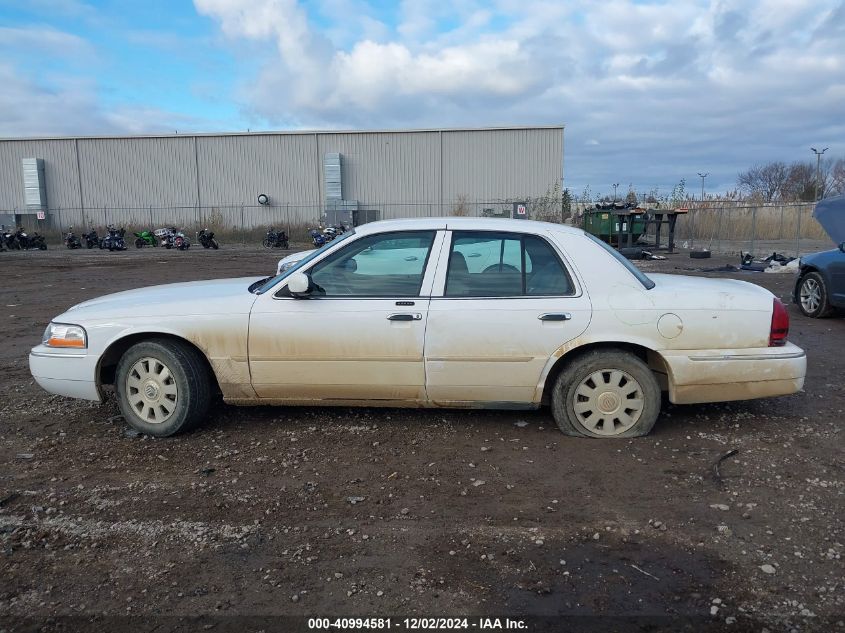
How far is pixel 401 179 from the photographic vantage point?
39.7m

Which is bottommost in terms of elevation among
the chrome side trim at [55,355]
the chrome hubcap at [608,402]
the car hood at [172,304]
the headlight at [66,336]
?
the chrome hubcap at [608,402]

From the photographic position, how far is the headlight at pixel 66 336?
4.81m

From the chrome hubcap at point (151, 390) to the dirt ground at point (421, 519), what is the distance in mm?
215

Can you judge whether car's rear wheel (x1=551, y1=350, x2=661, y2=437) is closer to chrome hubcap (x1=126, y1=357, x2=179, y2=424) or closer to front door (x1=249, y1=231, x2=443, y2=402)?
front door (x1=249, y1=231, x2=443, y2=402)

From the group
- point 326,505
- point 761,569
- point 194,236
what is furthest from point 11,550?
point 194,236

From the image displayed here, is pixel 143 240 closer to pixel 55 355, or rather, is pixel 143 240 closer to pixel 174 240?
pixel 174 240

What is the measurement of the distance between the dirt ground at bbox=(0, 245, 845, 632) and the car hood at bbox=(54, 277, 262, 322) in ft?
2.94

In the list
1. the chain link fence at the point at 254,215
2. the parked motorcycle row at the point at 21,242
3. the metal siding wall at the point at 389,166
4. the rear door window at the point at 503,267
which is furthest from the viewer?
the metal siding wall at the point at 389,166

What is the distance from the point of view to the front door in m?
4.63

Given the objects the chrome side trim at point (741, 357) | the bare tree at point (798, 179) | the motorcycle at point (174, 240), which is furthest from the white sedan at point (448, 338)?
the bare tree at point (798, 179)

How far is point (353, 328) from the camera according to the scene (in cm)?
464

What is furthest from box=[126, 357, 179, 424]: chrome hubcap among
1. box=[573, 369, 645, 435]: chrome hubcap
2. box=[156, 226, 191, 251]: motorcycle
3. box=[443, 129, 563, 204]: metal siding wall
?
box=[443, 129, 563, 204]: metal siding wall

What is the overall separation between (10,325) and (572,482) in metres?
9.05

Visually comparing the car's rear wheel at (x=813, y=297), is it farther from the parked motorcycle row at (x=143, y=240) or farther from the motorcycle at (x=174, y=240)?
the motorcycle at (x=174, y=240)
